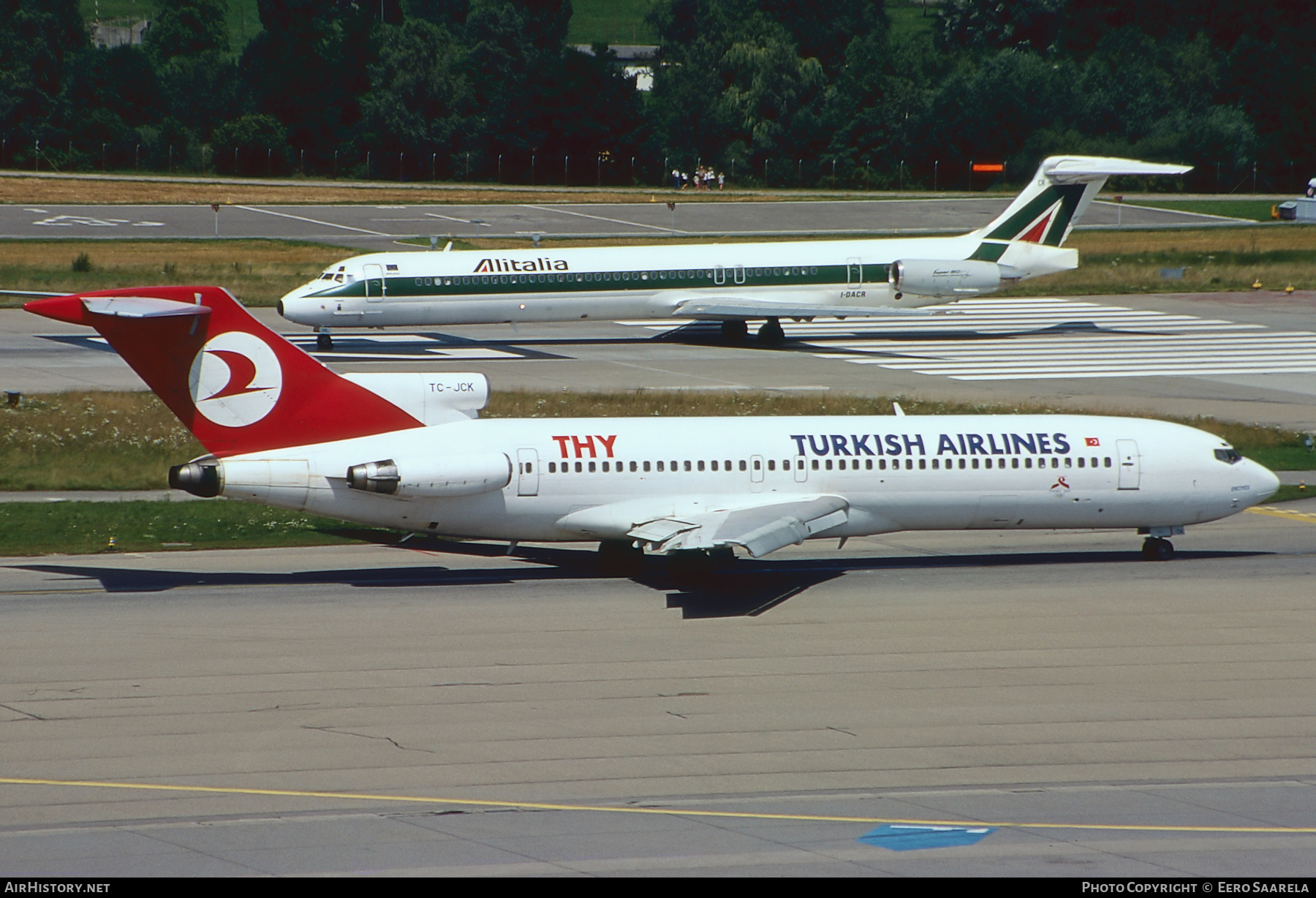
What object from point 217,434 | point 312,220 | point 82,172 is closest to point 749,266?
point 217,434

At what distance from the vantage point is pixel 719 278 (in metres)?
58.0

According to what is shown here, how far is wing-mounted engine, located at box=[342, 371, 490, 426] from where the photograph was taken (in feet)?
92.3

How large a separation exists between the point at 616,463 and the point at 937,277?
32134 millimetres

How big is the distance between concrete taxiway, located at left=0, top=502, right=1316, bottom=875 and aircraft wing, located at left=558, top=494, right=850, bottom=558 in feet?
3.65

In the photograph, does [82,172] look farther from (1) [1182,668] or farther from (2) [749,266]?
(1) [1182,668]

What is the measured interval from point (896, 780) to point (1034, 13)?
141 metres

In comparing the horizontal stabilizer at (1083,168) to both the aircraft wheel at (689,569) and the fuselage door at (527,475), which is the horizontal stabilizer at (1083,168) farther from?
the fuselage door at (527,475)

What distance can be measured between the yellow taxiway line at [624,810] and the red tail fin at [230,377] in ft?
33.6

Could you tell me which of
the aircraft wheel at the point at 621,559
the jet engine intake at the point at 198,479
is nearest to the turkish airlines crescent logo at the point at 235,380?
Answer: the jet engine intake at the point at 198,479

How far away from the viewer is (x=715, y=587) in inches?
1089

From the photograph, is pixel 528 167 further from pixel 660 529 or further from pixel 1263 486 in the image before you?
pixel 660 529

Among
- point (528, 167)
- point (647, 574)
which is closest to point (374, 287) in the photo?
point (647, 574)

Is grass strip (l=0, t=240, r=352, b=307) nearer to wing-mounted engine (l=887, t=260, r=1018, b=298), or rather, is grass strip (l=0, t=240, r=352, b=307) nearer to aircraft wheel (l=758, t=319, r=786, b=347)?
aircraft wheel (l=758, t=319, r=786, b=347)

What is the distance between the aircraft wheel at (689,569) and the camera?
1093 inches
